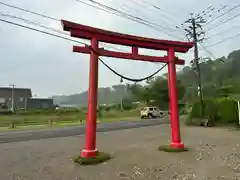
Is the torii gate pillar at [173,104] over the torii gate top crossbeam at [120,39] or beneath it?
beneath

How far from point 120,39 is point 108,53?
659 mm

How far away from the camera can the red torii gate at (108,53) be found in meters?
8.06

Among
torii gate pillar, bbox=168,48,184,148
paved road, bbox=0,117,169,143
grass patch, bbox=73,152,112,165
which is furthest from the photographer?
paved road, bbox=0,117,169,143

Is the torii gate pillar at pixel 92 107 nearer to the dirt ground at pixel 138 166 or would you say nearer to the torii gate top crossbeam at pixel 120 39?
the torii gate top crossbeam at pixel 120 39

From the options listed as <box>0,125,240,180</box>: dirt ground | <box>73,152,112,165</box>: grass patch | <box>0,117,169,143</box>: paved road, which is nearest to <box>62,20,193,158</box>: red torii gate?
<box>73,152,112,165</box>: grass patch

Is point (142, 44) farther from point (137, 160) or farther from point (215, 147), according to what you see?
point (215, 147)

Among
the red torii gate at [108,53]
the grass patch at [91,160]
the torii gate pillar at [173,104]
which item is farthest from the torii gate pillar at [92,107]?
the torii gate pillar at [173,104]

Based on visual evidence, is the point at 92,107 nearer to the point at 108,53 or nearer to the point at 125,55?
the point at 108,53

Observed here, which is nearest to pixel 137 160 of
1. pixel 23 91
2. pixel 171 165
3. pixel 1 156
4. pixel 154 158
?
pixel 154 158

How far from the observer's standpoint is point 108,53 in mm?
8820

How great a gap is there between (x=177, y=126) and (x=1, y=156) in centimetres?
659

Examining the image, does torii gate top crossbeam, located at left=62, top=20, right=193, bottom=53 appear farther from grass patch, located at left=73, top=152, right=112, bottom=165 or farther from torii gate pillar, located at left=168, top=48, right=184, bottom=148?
grass patch, located at left=73, top=152, right=112, bottom=165

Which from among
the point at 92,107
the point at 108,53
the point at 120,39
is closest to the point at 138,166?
the point at 92,107

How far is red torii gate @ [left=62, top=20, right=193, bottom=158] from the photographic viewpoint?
317 inches
